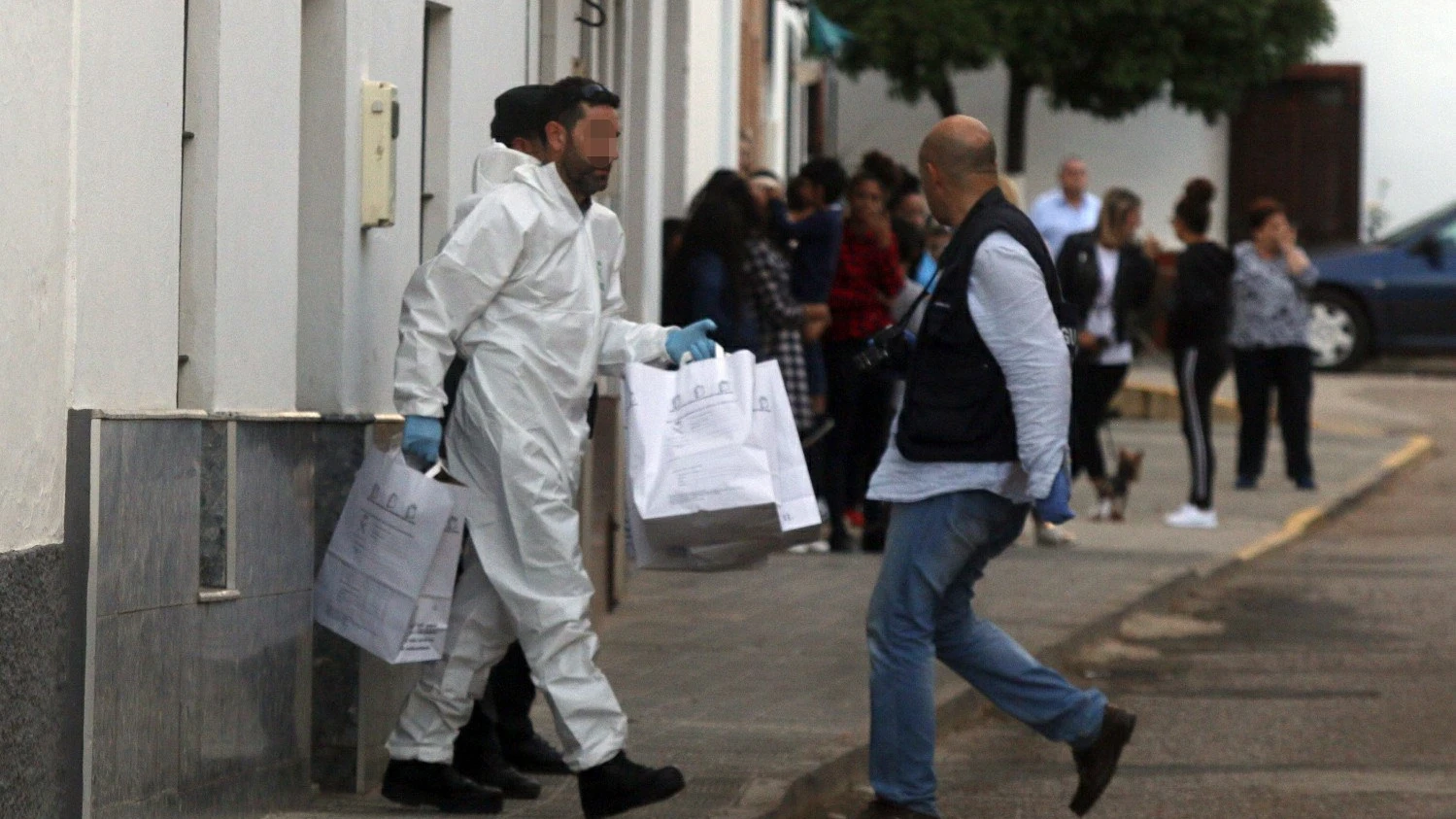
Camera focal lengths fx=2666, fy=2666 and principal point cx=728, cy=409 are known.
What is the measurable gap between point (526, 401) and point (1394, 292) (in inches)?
892

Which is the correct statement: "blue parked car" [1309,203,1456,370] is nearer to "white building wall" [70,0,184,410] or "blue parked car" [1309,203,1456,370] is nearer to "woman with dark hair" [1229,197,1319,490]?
"woman with dark hair" [1229,197,1319,490]

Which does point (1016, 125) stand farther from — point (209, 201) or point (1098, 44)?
point (209, 201)

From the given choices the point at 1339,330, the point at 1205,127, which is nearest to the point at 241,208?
the point at 1339,330

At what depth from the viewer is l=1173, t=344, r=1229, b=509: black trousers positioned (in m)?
15.2

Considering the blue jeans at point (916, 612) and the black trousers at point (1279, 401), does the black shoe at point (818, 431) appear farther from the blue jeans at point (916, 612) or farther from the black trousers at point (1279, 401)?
the blue jeans at point (916, 612)

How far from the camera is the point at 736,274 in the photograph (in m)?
11.9

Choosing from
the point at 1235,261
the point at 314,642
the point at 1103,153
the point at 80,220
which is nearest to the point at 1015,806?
the point at 314,642

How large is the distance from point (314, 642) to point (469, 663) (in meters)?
0.43

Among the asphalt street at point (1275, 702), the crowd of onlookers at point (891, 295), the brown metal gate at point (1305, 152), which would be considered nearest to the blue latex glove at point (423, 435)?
the asphalt street at point (1275, 702)

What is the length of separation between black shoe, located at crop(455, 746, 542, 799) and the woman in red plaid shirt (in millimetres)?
6261

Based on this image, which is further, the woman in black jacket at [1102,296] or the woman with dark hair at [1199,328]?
the woman with dark hair at [1199,328]

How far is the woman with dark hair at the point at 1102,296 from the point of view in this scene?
14.4 m

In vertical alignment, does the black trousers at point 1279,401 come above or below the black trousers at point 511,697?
above

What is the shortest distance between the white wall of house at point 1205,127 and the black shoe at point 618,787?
1269 inches
